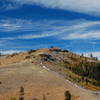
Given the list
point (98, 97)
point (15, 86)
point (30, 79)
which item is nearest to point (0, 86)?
point (15, 86)

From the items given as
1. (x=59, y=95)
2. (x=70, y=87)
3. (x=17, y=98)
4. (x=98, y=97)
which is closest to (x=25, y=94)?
(x=17, y=98)

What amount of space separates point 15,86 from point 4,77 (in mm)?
20607

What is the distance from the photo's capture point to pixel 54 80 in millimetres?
170500

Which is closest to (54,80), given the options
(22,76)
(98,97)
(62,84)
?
(62,84)

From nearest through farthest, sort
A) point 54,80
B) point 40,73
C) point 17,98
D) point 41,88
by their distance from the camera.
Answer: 1. point 17,98
2. point 41,88
3. point 54,80
4. point 40,73

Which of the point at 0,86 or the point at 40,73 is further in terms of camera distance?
the point at 40,73

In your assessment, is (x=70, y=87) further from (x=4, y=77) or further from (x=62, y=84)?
(x=4, y=77)

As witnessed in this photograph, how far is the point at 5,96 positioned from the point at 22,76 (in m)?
34.3

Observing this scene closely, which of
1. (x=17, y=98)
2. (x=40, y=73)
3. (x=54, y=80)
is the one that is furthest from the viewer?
(x=40, y=73)

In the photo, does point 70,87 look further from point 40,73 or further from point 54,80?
point 40,73

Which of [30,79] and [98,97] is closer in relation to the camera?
[98,97]

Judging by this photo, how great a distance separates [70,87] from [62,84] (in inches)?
248

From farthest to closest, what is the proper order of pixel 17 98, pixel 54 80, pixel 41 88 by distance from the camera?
pixel 54 80
pixel 41 88
pixel 17 98

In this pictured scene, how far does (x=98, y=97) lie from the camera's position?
145250mm
